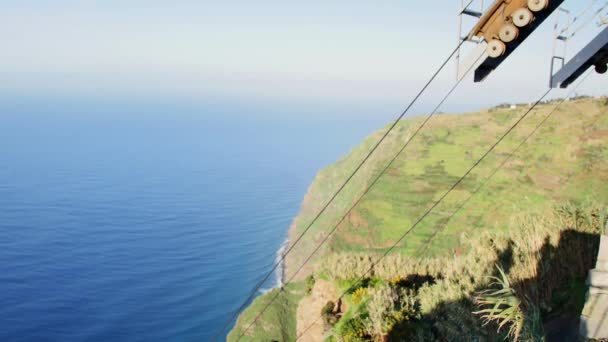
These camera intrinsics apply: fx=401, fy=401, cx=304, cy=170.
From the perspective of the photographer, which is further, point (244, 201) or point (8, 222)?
point (244, 201)

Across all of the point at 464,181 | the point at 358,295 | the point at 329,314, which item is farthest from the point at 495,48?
the point at 464,181

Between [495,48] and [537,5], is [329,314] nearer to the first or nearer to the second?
[495,48]

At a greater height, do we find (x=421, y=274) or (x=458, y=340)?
(x=421, y=274)

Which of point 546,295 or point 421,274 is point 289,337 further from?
point 546,295

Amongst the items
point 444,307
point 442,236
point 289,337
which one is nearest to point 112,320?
point 289,337

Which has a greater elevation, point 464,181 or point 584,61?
point 464,181

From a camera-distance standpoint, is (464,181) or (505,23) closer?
(505,23)

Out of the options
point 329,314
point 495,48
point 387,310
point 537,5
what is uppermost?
point 537,5
